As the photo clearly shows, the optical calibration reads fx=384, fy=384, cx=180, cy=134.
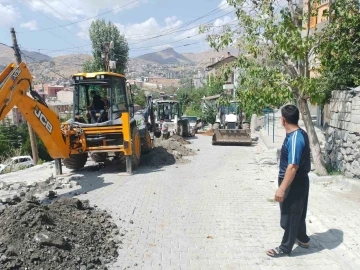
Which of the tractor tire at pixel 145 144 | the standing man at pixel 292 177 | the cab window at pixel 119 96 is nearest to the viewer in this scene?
the standing man at pixel 292 177

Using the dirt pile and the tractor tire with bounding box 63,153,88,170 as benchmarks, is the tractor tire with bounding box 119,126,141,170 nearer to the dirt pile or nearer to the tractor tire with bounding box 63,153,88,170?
the dirt pile

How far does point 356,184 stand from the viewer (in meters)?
7.59

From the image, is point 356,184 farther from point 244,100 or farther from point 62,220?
point 62,220

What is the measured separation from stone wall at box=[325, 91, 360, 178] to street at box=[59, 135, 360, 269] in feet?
2.01

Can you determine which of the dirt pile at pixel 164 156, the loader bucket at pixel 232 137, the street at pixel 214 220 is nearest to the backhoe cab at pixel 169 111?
the loader bucket at pixel 232 137

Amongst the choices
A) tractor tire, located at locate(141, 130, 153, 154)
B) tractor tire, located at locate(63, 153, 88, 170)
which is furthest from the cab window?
tractor tire, located at locate(63, 153, 88, 170)

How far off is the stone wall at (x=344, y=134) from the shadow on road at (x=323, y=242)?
2.91m

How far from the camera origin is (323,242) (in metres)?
5.28

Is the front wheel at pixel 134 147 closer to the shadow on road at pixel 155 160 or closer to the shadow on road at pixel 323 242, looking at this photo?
the shadow on road at pixel 155 160

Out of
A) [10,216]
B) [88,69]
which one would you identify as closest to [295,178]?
[10,216]

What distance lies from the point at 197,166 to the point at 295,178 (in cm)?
786

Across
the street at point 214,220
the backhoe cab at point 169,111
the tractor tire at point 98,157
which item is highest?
the backhoe cab at point 169,111

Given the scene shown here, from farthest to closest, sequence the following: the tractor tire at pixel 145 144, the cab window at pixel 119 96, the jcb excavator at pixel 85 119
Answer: the tractor tire at pixel 145 144 → the cab window at pixel 119 96 → the jcb excavator at pixel 85 119

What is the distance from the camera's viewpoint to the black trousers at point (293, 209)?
4.68 m
